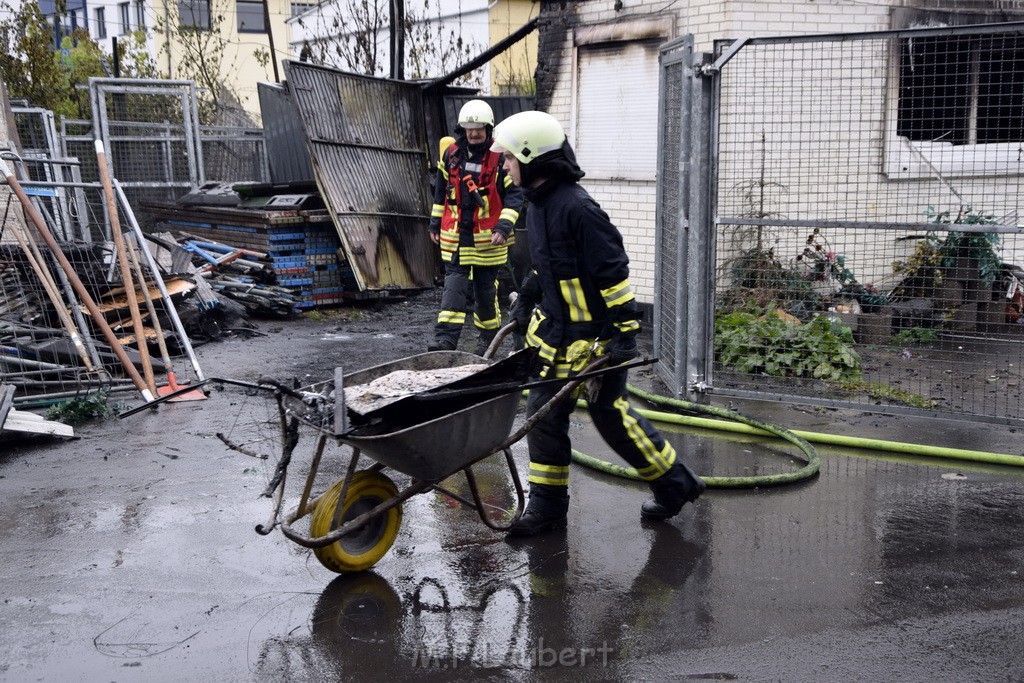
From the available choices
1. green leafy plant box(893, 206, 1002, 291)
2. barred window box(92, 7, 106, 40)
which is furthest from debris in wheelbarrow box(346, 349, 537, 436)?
barred window box(92, 7, 106, 40)

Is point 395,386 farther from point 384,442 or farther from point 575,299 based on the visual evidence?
point 575,299

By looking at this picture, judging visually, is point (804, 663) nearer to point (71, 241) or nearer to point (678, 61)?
point (678, 61)

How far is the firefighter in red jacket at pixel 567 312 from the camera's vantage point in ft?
14.7

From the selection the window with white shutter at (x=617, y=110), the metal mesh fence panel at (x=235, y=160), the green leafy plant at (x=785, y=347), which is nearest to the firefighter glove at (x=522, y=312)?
the green leafy plant at (x=785, y=347)

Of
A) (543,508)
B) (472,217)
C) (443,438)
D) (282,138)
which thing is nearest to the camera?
(443,438)

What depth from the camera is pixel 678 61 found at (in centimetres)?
706

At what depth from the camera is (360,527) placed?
13.4 ft

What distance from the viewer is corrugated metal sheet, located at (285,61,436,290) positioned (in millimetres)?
11711

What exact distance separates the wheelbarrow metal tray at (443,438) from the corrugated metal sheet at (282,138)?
9.82 m

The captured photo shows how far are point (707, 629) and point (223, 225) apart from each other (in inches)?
396

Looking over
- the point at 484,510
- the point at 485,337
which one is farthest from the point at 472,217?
the point at 484,510

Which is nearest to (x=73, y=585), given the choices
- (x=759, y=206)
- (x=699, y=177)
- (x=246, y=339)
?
(x=699, y=177)

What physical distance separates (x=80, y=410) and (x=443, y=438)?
405 centimetres

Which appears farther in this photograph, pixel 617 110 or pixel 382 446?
pixel 617 110
